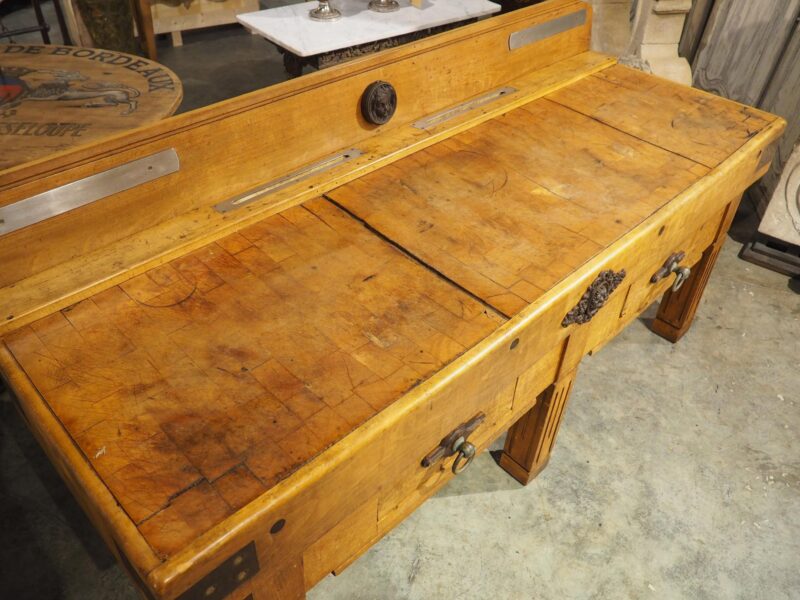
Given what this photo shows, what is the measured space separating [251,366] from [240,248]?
0.38 meters

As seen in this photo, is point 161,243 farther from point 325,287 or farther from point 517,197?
point 517,197

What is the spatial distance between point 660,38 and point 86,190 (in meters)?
3.86

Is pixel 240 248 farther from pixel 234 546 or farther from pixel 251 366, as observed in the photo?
pixel 234 546

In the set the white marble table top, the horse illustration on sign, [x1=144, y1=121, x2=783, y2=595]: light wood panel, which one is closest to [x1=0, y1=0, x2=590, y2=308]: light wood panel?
[x1=144, y1=121, x2=783, y2=595]: light wood panel

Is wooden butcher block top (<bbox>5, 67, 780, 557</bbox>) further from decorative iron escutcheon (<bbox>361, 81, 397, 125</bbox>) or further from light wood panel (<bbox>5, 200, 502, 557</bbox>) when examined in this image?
decorative iron escutcheon (<bbox>361, 81, 397, 125</bbox>)

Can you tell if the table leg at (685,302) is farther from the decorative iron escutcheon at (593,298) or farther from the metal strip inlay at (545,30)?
the decorative iron escutcheon at (593,298)

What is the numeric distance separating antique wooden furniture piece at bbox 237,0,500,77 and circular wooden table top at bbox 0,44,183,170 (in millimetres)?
859

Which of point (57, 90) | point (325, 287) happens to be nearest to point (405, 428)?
point (325, 287)

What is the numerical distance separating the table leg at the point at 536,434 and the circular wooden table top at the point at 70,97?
1776mm

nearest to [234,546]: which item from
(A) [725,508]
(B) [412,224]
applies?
(B) [412,224]

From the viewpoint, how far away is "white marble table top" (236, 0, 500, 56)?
3434 mm

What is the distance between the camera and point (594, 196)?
5.64ft

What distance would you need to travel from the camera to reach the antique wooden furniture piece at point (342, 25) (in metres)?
3.45

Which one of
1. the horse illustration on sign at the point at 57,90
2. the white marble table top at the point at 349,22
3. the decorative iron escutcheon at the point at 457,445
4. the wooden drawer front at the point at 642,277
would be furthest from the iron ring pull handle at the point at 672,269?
the white marble table top at the point at 349,22
